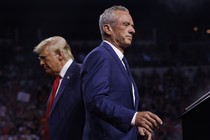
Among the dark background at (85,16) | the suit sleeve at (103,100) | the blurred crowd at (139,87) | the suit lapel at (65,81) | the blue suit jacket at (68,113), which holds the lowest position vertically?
the blurred crowd at (139,87)

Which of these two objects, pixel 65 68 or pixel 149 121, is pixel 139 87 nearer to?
pixel 65 68

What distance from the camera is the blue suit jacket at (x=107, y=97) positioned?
5.34 feet

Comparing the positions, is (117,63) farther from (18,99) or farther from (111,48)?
(18,99)

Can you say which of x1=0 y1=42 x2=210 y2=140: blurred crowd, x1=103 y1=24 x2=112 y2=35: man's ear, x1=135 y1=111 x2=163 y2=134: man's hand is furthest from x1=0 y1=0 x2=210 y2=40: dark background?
x1=135 y1=111 x2=163 y2=134: man's hand

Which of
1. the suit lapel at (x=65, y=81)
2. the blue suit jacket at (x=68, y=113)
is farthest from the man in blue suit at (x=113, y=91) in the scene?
the suit lapel at (x=65, y=81)

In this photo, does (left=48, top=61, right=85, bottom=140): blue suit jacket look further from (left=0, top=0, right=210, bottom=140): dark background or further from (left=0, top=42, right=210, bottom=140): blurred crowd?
(left=0, top=0, right=210, bottom=140): dark background

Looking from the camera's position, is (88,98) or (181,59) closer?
(88,98)

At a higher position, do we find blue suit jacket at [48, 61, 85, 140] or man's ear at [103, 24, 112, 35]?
man's ear at [103, 24, 112, 35]

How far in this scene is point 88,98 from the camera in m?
1.66

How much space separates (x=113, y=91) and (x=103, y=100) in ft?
0.33

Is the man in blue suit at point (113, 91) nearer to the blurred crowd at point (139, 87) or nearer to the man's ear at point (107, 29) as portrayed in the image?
the man's ear at point (107, 29)

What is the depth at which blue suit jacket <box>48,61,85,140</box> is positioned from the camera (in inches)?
88.7

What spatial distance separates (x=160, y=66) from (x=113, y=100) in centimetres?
1339

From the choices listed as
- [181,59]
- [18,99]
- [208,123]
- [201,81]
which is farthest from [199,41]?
[208,123]
